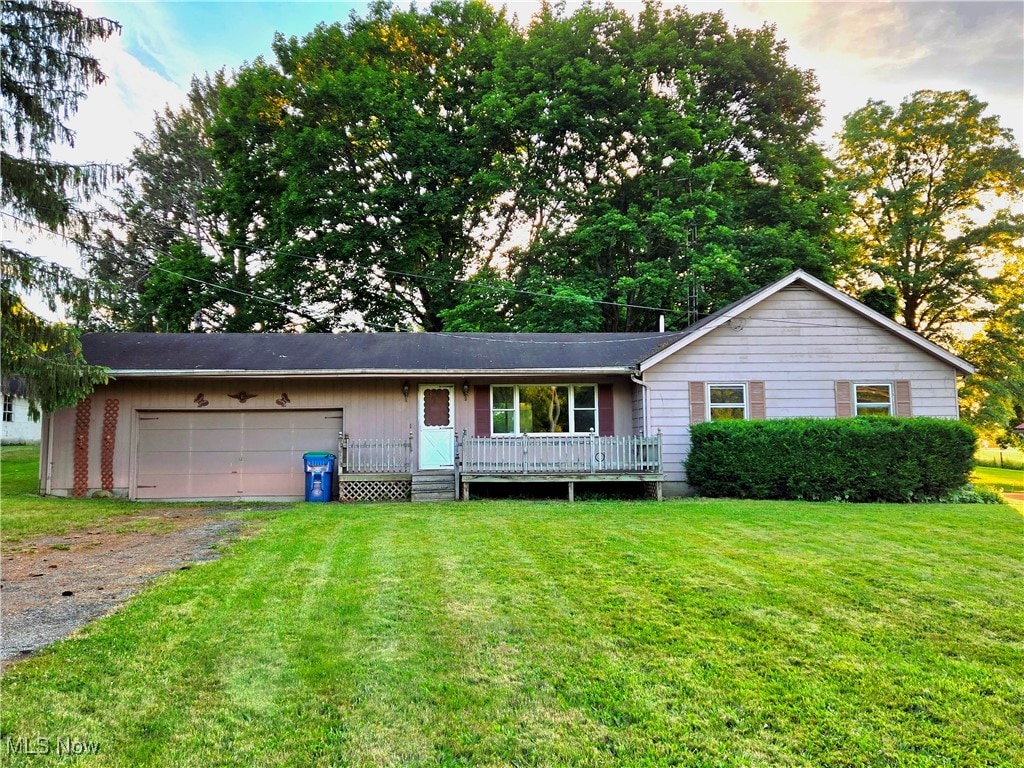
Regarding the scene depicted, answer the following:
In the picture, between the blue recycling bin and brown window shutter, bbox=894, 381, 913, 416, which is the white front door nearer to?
the blue recycling bin

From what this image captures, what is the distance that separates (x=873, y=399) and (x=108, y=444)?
16.8 m

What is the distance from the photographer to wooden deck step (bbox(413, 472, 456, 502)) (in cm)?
1209

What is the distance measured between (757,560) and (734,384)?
7.72 m

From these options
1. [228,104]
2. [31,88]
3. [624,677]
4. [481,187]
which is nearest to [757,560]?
[624,677]

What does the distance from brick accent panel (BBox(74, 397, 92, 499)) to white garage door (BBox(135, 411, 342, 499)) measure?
1014 mm

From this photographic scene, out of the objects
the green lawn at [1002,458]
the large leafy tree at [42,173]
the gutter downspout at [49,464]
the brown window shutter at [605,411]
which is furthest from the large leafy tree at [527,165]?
the green lawn at [1002,458]

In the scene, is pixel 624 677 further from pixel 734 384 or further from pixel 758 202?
pixel 758 202

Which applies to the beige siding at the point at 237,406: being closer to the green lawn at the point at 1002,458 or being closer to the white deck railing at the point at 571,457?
the white deck railing at the point at 571,457


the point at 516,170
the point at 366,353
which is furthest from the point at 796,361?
the point at 516,170

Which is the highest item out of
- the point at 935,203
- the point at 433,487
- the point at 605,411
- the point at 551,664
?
the point at 935,203

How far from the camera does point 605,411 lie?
44.8 ft

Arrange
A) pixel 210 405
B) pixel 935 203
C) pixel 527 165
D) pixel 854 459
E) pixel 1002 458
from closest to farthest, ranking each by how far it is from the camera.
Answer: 1. pixel 854 459
2. pixel 210 405
3. pixel 527 165
4. pixel 935 203
5. pixel 1002 458

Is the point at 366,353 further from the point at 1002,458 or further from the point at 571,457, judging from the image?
the point at 1002,458

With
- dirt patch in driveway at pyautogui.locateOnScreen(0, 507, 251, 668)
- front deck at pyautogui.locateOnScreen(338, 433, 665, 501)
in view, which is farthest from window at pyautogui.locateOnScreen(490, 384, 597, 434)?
dirt patch in driveway at pyautogui.locateOnScreen(0, 507, 251, 668)
